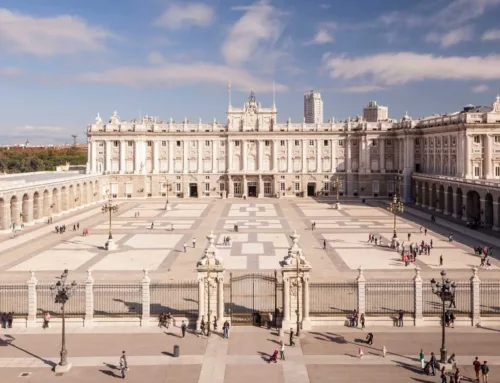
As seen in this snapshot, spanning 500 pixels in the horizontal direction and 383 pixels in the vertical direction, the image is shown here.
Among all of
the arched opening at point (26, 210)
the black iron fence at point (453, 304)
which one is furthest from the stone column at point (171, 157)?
the black iron fence at point (453, 304)

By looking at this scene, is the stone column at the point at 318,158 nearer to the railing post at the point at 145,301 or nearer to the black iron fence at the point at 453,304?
the black iron fence at the point at 453,304

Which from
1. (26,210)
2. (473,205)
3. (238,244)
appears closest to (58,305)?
(238,244)

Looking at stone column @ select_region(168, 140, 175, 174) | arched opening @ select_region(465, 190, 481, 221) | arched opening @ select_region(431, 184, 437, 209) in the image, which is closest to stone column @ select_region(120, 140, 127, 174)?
stone column @ select_region(168, 140, 175, 174)

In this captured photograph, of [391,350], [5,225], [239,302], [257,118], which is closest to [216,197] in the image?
[257,118]

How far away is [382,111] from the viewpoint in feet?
521

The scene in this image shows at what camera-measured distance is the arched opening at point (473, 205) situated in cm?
6706

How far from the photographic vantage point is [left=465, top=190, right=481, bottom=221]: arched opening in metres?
67.1

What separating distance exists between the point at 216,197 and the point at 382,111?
73885 mm

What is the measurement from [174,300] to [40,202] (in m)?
43.6

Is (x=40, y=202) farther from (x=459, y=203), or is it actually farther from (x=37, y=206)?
(x=459, y=203)

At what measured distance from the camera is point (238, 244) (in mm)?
52500

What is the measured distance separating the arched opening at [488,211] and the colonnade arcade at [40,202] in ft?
169

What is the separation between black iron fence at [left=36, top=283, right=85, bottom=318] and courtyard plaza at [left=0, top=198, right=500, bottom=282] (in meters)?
3.88

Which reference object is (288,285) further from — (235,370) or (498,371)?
(498,371)
